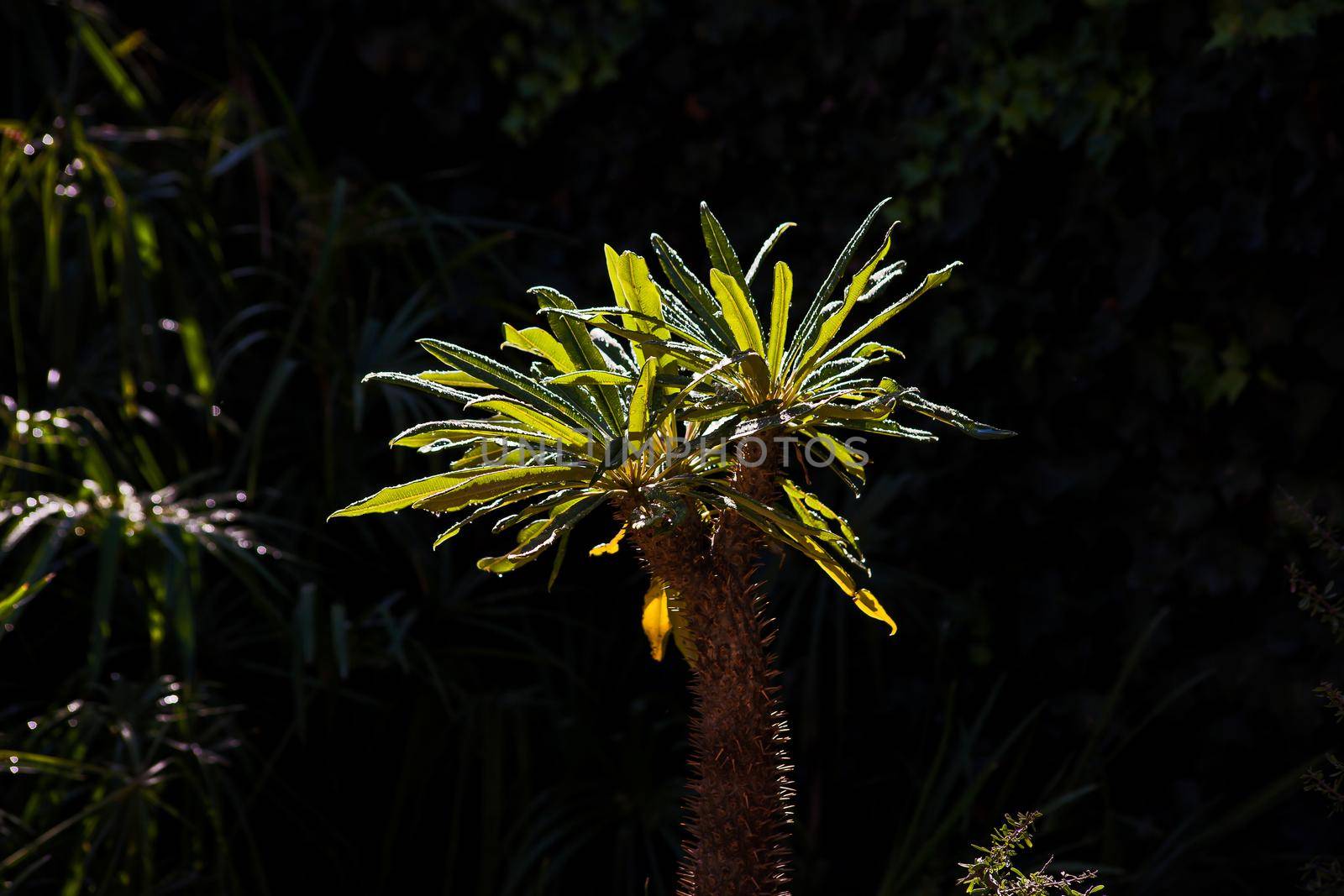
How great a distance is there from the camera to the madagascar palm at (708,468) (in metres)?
0.73

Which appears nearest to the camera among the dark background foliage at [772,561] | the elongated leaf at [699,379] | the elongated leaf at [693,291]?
the elongated leaf at [699,379]

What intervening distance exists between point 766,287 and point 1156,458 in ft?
2.46

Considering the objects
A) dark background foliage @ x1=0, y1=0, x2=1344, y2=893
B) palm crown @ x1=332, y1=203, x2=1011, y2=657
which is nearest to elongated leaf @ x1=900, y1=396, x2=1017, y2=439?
palm crown @ x1=332, y1=203, x2=1011, y2=657

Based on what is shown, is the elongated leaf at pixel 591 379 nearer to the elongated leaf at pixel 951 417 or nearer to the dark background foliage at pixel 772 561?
the elongated leaf at pixel 951 417

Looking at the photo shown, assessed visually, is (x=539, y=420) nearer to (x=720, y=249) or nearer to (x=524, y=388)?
(x=524, y=388)

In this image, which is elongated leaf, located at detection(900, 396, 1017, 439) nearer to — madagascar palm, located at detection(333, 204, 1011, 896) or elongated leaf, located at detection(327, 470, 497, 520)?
madagascar palm, located at detection(333, 204, 1011, 896)

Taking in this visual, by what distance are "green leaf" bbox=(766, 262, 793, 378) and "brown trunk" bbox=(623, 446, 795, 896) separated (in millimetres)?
72

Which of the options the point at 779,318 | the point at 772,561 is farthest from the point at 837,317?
the point at 772,561

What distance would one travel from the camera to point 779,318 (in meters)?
0.78

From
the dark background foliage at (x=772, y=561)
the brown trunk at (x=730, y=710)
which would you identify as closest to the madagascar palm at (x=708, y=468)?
the brown trunk at (x=730, y=710)

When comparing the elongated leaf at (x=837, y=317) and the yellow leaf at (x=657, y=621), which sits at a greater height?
the elongated leaf at (x=837, y=317)

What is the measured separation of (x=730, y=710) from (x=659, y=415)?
19 centimetres

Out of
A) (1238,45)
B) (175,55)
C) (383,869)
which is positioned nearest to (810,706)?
(383,869)

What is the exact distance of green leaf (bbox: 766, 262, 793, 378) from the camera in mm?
762
